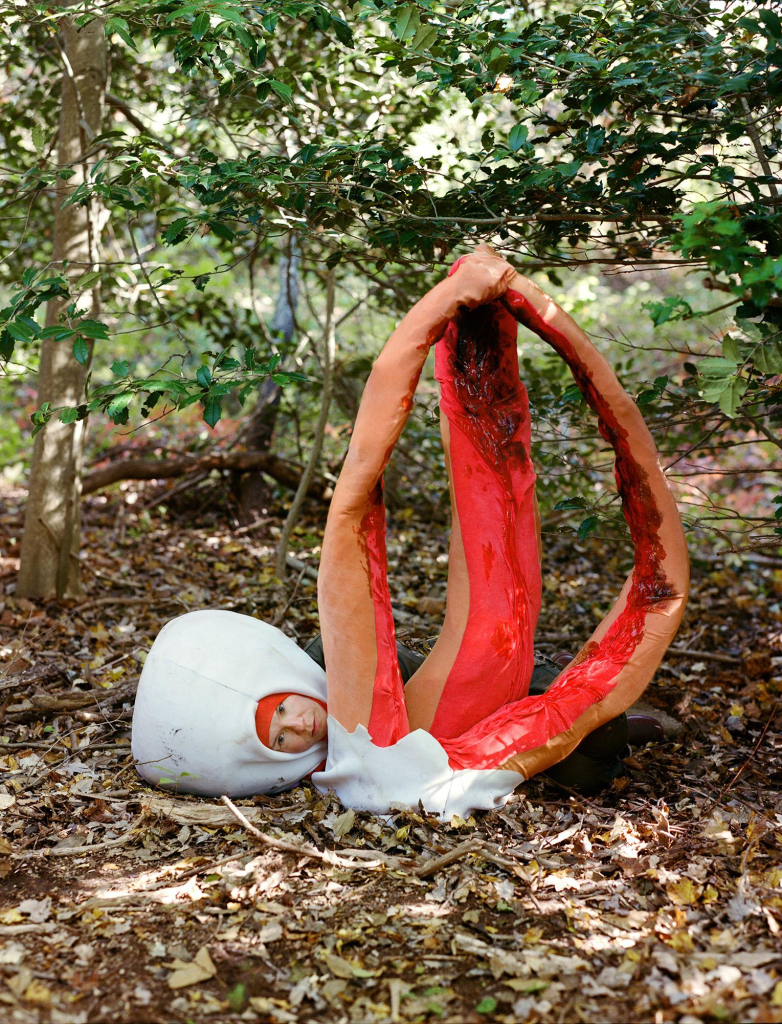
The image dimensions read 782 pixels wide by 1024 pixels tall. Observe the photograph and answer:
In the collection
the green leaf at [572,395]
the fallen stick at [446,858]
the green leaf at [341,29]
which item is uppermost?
the green leaf at [341,29]

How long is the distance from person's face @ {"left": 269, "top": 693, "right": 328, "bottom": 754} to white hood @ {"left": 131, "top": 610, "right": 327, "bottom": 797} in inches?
1.2

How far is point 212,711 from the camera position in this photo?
2703mm

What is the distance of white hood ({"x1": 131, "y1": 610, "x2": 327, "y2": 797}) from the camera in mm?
2705

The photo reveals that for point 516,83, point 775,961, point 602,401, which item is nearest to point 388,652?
point 602,401

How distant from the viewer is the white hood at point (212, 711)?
2.71 metres

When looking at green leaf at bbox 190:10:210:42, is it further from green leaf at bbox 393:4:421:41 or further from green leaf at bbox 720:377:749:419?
green leaf at bbox 720:377:749:419

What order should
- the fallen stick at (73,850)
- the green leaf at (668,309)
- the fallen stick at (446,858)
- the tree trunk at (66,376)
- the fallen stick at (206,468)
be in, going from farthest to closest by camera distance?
the fallen stick at (206,468) < the tree trunk at (66,376) < the fallen stick at (73,850) < the fallen stick at (446,858) < the green leaf at (668,309)

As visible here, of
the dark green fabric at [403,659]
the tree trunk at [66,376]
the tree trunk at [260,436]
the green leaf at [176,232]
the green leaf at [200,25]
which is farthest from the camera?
the tree trunk at [260,436]

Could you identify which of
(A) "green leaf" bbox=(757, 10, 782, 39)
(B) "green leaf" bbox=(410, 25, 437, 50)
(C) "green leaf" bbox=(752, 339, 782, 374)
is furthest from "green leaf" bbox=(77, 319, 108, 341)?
(A) "green leaf" bbox=(757, 10, 782, 39)

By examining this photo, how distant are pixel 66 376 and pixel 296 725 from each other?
2.47 meters

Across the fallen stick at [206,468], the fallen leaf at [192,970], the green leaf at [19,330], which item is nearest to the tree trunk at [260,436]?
the fallen stick at [206,468]

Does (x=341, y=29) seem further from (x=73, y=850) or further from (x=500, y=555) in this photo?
(x=73, y=850)

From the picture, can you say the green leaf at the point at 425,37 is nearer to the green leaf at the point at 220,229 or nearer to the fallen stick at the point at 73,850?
the green leaf at the point at 220,229

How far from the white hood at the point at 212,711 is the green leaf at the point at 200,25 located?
184 centimetres
